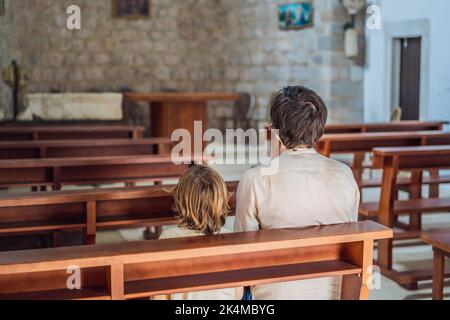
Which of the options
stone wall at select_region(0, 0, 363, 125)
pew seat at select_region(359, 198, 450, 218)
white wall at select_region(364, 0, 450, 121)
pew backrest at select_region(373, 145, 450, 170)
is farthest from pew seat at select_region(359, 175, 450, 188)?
stone wall at select_region(0, 0, 363, 125)

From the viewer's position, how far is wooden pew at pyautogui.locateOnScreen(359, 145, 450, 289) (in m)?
4.14

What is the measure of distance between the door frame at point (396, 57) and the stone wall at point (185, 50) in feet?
2.03

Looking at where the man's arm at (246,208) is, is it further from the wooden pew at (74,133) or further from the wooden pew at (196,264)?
the wooden pew at (74,133)

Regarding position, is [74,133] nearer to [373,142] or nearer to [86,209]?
[373,142]

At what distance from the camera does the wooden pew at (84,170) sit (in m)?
4.15

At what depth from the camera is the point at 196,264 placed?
6.89 feet

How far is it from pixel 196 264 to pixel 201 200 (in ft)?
0.73

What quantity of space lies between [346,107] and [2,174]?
7.14m

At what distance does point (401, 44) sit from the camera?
31.8 feet

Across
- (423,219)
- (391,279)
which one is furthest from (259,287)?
(423,219)

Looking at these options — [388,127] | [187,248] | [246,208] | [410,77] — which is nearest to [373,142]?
[388,127]

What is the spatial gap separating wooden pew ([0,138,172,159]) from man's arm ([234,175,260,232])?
324 centimetres

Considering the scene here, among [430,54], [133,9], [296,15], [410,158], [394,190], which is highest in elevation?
[133,9]

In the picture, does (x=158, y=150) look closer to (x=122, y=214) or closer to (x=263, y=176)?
(x=122, y=214)
